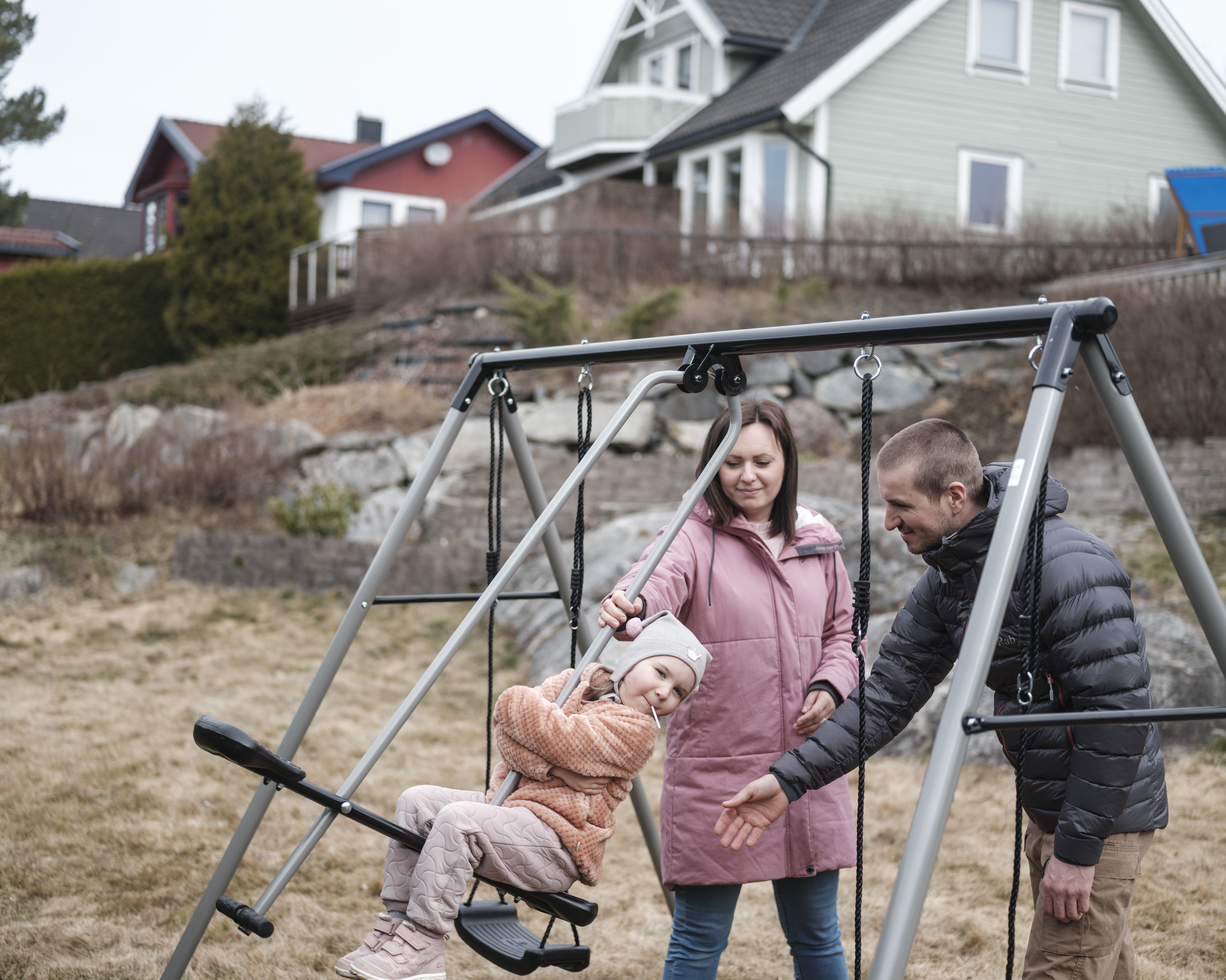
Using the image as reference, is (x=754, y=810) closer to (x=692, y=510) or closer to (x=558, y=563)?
(x=692, y=510)

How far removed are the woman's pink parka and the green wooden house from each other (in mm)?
13156

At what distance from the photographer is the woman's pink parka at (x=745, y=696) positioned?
2.65 metres

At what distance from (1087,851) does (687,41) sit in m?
20.8

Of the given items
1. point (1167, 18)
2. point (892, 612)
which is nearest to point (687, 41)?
point (1167, 18)

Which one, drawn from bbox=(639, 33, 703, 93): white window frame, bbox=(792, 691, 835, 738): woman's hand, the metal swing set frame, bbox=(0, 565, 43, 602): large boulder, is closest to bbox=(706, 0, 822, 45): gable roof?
bbox=(639, 33, 703, 93): white window frame

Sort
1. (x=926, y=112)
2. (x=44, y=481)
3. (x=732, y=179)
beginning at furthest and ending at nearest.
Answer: (x=732, y=179), (x=926, y=112), (x=44, y=481)

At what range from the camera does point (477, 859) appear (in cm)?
246

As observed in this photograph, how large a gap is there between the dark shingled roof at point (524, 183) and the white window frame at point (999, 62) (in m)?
8.82

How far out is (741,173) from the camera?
18.0 meters

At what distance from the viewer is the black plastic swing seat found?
2.39m

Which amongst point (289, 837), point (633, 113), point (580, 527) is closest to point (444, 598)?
point (580, 527)

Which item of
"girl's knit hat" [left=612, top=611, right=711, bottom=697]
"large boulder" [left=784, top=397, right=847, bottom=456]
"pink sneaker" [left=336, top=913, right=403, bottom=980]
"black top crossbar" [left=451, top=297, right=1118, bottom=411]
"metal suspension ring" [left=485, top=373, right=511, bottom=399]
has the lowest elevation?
"pink sneaker" [left=336, top=913, right=403, bottom=980]

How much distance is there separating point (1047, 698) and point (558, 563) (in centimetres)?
161

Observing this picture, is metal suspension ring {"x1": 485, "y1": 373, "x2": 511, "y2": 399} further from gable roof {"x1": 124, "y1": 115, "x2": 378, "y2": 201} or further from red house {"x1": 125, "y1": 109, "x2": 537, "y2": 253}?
gable roof {"x1": 124, "y1": 115, "x2": 378, "y2": 201}
